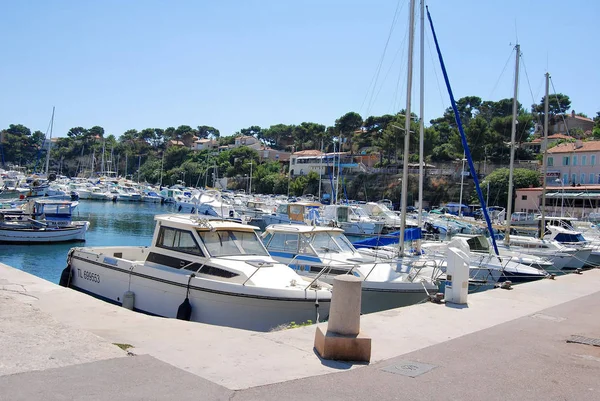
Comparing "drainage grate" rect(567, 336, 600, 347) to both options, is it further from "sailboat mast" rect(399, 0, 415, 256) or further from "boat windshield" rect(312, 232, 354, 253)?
"sailboat mast" rect(399, 0, 415, 256)

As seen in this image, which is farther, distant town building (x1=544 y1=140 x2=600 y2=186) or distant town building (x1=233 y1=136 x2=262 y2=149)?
distant town building (x1=233 y1=136 x2=262 y2=149)

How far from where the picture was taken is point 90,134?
554ft

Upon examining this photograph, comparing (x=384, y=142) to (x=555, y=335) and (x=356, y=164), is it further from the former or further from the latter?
(x=555, y=335)

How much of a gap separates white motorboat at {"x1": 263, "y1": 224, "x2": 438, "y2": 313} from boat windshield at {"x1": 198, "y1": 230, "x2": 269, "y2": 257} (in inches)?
79.0

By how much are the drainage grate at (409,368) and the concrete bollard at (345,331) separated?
1.34 feet

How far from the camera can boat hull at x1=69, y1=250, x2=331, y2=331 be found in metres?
11.9

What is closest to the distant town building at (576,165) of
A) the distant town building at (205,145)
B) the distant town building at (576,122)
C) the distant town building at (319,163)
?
the distant town building at (319,163)

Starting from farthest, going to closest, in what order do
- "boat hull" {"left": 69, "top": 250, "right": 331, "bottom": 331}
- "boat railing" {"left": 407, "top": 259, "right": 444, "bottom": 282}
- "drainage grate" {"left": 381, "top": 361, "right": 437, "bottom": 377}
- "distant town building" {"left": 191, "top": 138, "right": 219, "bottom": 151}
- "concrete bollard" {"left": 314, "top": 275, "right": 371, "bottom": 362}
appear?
"distant town building" {"left": 191, "top": 138, "right": 219, "bottom": 151}, "boat railing" {"left": 407, "top": 259, "right": 444, "bottom": 282}, "boat hull" {"left": 69, "top": 250, "right": 331, "bottom": 331}, "concrete bollard" {"left": 314, "top": 275, "right": 371, "bottom": 362}, "drainage grate" {"left": 381, "top": 361, "right": 437, "bottom": 377}

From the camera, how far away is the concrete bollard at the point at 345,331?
724 cm

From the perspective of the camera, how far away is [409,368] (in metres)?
7.04

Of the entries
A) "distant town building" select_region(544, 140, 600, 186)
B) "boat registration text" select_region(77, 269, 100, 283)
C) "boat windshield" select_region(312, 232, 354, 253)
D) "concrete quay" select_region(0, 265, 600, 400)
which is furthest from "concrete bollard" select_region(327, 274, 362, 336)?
"distant town building" select_region(544, 140, 600, 186)

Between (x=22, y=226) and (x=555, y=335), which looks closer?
(x=555, y=335)

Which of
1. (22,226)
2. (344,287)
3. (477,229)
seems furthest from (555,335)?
(477,229)

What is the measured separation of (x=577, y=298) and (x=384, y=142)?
77.8 metres
